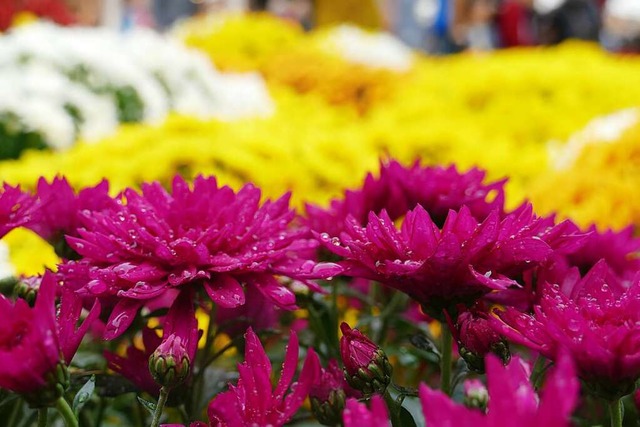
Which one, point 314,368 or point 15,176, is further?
point 15,176

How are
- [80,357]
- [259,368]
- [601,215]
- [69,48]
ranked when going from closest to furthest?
[259,368] < [80,357] < [601,215] < [69,48]

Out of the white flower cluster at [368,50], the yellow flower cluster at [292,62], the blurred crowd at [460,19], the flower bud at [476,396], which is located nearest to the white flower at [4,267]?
the flower bud at [476,396]

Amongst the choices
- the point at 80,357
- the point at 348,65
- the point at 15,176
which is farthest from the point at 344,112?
the point at 80,357

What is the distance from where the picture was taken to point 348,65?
139 inches

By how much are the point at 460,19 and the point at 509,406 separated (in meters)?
6.08

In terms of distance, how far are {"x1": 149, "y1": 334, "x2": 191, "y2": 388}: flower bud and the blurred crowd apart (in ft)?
12.3

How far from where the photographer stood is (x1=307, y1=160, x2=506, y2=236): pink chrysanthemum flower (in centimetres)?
60

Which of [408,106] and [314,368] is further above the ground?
[314,368]

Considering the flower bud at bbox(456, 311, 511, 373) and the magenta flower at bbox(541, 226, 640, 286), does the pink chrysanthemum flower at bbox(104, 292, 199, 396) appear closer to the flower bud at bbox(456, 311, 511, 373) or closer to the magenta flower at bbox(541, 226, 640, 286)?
the flower bud at bbox(456, 311, 511, 373)

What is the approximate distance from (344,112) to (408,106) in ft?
2.31

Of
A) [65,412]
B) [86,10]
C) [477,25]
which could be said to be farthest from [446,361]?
[477,25]

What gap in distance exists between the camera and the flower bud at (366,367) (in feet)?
1.47

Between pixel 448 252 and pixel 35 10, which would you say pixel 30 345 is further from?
pixel 35 10

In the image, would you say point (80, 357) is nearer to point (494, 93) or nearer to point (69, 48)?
point (69, 48)
